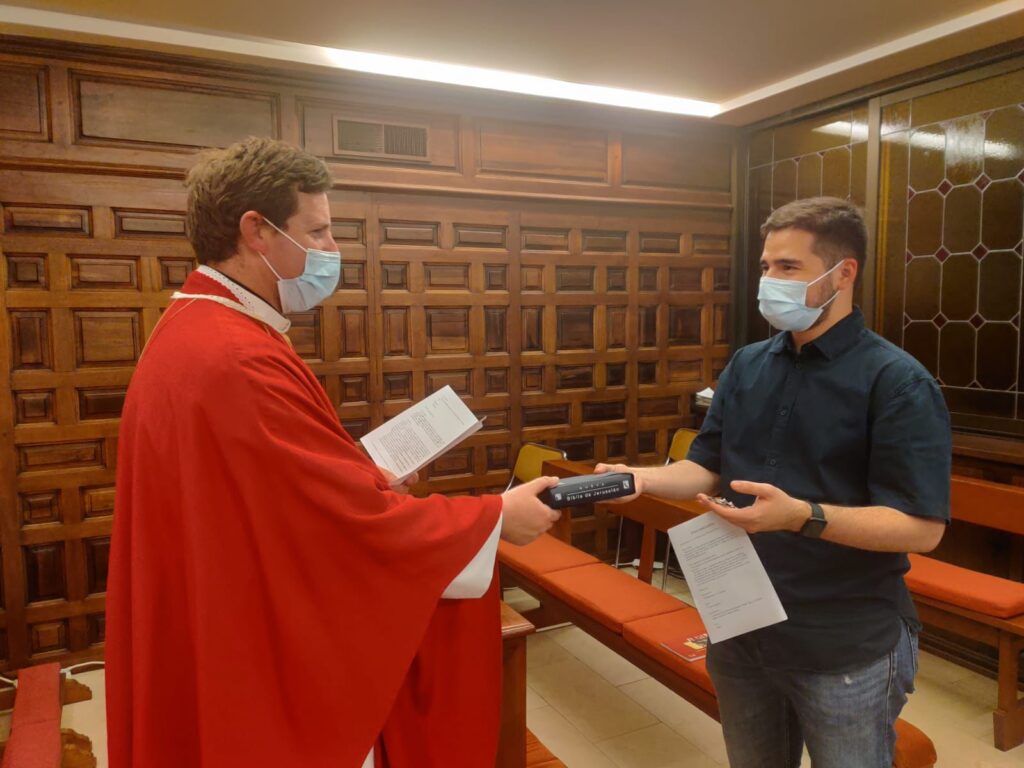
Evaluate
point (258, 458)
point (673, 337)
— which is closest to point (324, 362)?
point (673, 337)

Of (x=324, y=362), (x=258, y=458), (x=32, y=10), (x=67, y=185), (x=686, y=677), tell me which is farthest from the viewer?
(x=324, y=362)

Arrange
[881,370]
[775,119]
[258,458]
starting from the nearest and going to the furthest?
1. [258,458]
2. [881,370]
3. [775,119]

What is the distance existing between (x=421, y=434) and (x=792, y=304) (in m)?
0.87

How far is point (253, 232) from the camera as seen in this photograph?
1.50 m

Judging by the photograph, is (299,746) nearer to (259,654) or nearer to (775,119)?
(259,654)

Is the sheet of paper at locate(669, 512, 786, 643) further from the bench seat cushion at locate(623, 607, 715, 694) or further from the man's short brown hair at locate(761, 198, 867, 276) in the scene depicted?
the bench seat cushion at locate(623, 607, 715, 694)

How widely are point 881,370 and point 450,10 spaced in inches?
97.9

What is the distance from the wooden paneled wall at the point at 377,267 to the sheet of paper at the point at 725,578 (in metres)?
2.78

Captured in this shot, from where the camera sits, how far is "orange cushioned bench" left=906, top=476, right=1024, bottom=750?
109 inches

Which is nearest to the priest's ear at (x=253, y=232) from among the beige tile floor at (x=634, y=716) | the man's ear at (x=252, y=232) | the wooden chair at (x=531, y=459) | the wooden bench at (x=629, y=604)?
the man's ear at (x=252, y=232)

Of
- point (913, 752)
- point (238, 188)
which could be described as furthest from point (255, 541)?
point (913, 752)

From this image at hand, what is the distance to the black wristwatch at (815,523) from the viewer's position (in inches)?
53.5

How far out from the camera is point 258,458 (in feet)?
4.29

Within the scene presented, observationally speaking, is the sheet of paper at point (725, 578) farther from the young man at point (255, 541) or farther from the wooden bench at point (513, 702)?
the wooden bench at point (513, 702)
